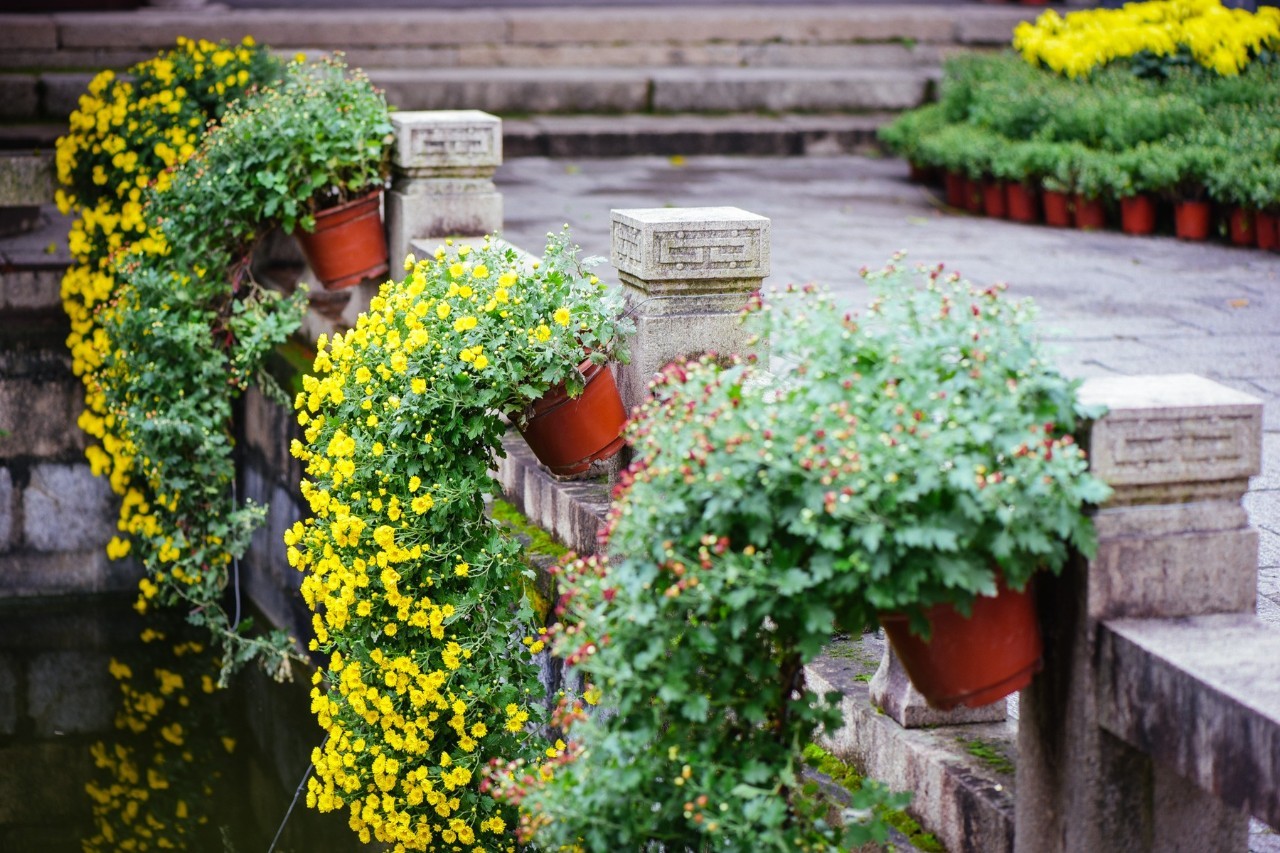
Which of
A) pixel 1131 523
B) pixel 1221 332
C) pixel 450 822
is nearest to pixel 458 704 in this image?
Result: pixel 450 822

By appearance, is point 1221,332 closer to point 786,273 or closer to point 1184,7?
point 786,273

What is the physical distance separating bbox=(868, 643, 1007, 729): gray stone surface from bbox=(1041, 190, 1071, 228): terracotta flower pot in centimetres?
662

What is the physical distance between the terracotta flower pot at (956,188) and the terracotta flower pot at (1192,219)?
1567mm

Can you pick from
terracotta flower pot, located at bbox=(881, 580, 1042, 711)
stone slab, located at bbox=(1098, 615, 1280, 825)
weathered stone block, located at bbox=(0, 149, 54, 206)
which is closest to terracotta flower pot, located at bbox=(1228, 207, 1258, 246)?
weathered stone block, located at bbox=(0, 149, 54, 206)

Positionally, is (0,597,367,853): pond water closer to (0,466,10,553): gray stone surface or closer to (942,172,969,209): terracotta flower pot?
(0,466,10,553): gray stone surface

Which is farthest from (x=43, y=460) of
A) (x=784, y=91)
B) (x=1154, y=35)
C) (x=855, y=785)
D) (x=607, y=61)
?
(x=1154, y=35)

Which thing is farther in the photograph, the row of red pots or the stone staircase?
the stone staircase

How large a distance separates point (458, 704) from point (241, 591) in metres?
→ 4.24

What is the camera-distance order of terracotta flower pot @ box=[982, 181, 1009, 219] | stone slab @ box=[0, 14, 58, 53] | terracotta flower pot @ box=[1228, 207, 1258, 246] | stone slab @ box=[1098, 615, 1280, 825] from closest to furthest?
stone slab @ box=[1098, 615, 1280, 825] < terracotta flower pot @ box=[1228, 207, 1258, 246] < terracotta flower pot @ box=[982, 181, 1009, 219] < stone slab @ box=[0, 14, 58, 53]

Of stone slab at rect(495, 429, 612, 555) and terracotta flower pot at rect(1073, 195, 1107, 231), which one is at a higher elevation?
terracotta flower pot at rect(1073, 195, 1107, 231)

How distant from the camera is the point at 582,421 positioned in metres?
4.15

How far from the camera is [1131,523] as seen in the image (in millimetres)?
2658

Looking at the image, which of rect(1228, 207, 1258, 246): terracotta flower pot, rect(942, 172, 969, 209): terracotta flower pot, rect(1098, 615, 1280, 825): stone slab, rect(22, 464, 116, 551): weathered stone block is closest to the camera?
rect(1098, 615, 1280, 825): stone slab

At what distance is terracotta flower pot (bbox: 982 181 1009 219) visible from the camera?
989 centimetres
